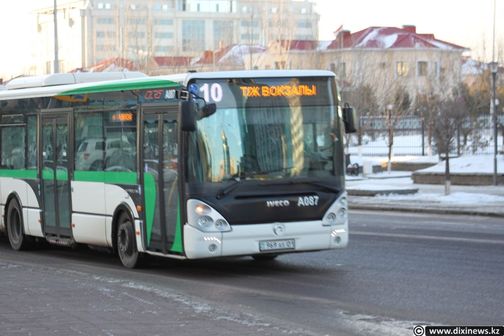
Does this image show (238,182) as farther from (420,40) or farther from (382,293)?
(420,40)

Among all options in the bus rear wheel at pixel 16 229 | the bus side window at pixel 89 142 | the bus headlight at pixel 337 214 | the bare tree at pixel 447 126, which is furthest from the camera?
the bare tree at pixel 447 126

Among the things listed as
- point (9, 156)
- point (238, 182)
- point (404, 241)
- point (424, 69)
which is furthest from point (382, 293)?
point (424, 69)

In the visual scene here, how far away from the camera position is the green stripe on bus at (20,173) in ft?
61.0

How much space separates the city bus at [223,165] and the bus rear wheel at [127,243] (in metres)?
0.02

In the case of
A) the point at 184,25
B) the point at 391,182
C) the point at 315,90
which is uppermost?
the point at 184,25

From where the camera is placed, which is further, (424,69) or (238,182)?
(424,69)

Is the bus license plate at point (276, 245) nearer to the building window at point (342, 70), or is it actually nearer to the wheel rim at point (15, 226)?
the wheel rim at point (15, 226)

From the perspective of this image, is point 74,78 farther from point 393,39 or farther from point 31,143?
point 393,39

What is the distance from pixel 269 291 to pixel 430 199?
17.0 metres

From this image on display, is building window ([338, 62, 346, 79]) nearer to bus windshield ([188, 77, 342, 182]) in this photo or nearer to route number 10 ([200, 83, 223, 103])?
bus windshield ([188, 77, 342, 182])

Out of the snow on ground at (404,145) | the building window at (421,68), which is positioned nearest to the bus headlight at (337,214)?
the snow on ground at (404,145)

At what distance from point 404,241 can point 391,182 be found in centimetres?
2000

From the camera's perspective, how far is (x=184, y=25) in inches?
7367

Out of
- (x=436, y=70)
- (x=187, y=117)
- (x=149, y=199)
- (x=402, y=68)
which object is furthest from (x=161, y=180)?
(x=402, y=68)
